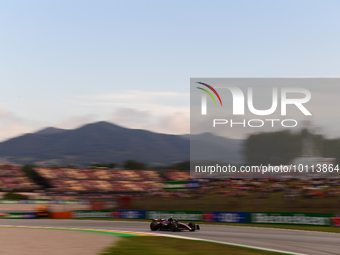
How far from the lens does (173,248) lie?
38.2 feet

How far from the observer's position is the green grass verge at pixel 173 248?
417 inches

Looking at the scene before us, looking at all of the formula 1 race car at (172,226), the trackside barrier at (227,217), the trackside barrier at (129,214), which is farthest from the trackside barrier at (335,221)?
the trackside barrier at (129,214)

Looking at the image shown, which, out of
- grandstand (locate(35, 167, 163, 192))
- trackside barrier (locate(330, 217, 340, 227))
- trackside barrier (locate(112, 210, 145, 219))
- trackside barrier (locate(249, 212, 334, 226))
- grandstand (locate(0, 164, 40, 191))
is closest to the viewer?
trackside barrier (locate(330, 217, 340, 227))

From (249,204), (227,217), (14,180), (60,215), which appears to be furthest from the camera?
(14,180)

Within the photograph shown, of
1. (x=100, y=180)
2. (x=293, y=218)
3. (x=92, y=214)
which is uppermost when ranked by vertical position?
(x=100, y=180)

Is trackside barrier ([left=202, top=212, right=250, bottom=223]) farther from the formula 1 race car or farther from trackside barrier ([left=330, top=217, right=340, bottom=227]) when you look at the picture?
the formula 1 race car

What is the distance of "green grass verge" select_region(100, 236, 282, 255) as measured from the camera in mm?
10586

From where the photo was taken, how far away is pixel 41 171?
63812mm

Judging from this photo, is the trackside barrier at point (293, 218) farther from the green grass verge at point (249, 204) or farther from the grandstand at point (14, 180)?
the grandstand at point (14, 180)

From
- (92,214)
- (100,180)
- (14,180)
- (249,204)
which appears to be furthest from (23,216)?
(100,180)

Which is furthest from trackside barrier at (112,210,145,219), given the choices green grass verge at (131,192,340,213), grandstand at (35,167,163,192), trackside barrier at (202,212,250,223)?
grandstand at (35,167,163,192)

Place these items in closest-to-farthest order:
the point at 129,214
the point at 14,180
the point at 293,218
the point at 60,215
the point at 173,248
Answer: the point at 173,248 < the point at 293,218 < the point at 129,214 < the point at 60,215 < the point at 14,180

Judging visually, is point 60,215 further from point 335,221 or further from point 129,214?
point 335,221

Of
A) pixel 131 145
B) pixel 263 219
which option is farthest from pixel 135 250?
pixel 131 145
